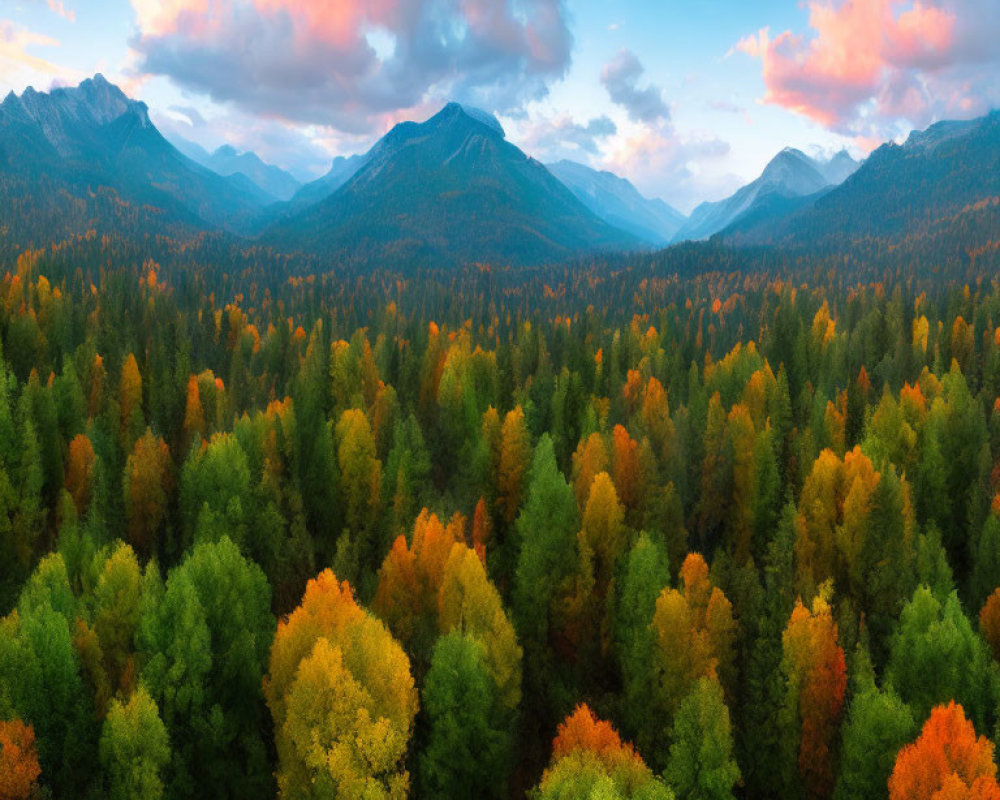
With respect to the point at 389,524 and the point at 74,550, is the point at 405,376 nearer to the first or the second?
the point at 389,524

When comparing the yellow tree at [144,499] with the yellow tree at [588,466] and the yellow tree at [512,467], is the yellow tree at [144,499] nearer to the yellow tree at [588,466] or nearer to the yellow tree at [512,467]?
the yellow tree at [512,467]

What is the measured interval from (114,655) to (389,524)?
24845 millimetres

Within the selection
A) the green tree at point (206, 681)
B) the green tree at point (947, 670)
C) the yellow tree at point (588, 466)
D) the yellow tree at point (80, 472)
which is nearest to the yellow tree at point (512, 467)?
the yellow tree at point (588, 466)

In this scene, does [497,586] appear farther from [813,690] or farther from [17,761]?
[17,761]

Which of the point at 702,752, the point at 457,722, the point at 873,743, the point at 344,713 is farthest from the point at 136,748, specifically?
the point at 873,743

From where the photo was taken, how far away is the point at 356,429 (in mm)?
68125

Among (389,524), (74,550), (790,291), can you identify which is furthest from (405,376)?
(790,291)

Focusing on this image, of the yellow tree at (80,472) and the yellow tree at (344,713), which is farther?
the yellow tree at (80,472)

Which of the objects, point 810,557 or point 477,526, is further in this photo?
point 477,526

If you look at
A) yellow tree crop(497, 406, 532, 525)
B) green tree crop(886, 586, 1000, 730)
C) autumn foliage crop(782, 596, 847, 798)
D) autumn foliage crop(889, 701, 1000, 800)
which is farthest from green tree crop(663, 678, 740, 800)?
yellow tree crop(497, 406, 532, 525)

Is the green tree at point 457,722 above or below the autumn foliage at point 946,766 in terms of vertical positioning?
below

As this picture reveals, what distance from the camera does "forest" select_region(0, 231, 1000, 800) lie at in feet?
104

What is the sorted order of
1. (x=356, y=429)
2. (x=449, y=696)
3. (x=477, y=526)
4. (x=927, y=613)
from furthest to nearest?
1. (x=356, y=429)
2. (x=477, y=526)
3. (x=927, y=613)
4. (x=449, y=696)

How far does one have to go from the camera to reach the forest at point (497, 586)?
3155cm
